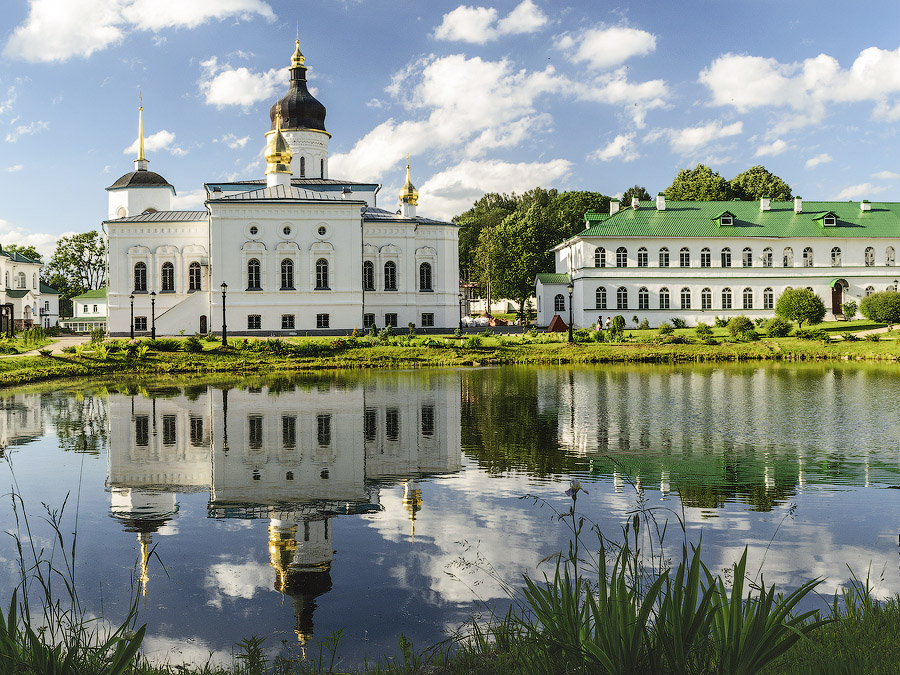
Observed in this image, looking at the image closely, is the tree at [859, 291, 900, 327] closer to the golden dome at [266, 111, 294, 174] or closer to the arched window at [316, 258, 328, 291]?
the arched window at [316, 258, 328, 291]

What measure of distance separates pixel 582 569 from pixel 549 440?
20.3ft

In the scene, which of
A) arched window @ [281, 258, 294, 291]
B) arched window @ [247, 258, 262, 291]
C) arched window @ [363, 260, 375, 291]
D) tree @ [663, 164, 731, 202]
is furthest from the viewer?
tree @ [663, 164, 731, 202]

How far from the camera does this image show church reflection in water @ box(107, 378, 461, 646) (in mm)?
7078

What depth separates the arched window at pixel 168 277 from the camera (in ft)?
141

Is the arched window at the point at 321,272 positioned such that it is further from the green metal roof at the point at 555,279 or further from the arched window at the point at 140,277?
the green metal roof at the point at 555,279

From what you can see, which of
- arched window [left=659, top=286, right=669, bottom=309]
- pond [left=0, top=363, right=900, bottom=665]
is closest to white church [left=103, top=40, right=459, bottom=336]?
arched window [left=659, top=286, right=669, bottom=309]

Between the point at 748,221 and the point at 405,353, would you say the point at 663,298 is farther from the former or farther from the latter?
the point at 405,353

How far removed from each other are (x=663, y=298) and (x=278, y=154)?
26.0 meters

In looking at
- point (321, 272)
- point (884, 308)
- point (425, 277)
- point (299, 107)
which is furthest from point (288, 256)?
point (884, 308)

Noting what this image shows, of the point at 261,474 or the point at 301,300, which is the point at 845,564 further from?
the point at 301,300

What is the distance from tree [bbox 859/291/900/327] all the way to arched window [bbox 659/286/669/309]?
1156cm

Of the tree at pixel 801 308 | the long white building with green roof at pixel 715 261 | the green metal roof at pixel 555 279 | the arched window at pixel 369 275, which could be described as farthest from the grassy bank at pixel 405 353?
the green metal roof at pixel 555 279

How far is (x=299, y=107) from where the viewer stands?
47.5 m

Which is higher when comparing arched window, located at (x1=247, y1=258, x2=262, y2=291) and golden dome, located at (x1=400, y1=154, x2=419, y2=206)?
golden dome, located at (x1=400, y1=154, x2=419, y2=206)
